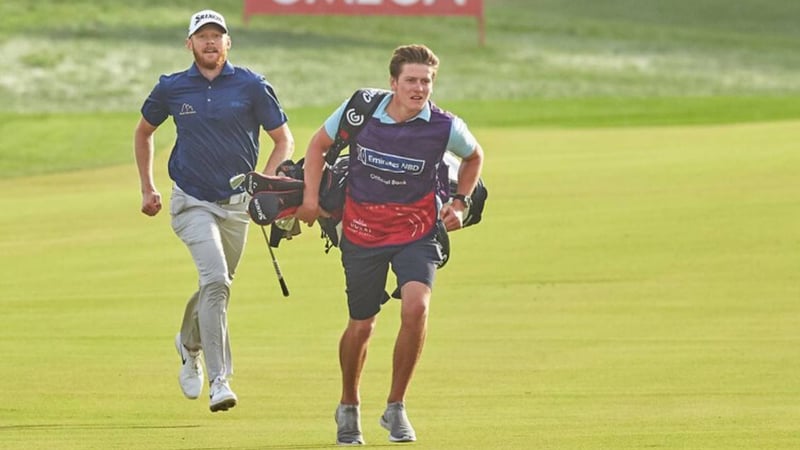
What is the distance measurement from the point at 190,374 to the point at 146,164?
1.25 meters

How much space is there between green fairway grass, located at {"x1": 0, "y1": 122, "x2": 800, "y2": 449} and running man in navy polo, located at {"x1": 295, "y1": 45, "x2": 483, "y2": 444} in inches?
16.9

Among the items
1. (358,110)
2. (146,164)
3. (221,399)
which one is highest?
(358,110)

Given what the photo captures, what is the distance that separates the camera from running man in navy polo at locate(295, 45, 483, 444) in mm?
9617

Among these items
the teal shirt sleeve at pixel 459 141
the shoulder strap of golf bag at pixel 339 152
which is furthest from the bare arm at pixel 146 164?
the teal shirt sleeve at pixel 459 141

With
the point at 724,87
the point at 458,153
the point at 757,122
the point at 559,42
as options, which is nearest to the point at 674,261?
the point at 458,153

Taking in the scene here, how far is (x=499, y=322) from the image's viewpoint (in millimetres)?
15086

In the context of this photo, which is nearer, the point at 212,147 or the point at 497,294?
the point at 212,147

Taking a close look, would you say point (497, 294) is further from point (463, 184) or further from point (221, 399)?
point (463, 184)

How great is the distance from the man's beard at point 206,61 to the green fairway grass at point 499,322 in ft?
6.37

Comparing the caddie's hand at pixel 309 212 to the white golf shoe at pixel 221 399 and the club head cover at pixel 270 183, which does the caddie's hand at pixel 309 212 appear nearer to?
the club head cover at pixel 270 183

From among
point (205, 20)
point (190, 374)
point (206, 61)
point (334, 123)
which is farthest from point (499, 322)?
point (334, 123)

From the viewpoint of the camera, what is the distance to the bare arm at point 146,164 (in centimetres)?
1129

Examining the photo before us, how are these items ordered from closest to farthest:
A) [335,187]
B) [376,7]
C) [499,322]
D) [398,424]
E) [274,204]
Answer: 1. [398,424]
2. [335,187]
3. [274,204]
4. [499,322]
5. [376,7]

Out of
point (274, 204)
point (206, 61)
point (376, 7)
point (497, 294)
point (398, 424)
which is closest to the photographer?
point (398, 424)
